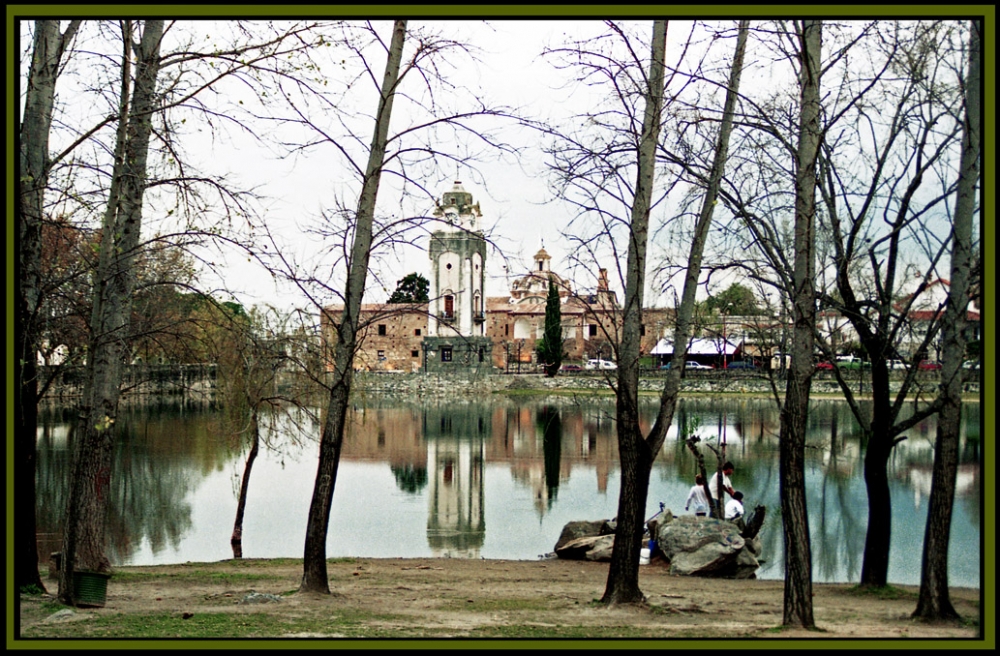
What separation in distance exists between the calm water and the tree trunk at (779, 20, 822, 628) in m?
2.15

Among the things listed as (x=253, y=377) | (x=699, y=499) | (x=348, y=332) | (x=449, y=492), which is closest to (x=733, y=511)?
(x=699, y=499)

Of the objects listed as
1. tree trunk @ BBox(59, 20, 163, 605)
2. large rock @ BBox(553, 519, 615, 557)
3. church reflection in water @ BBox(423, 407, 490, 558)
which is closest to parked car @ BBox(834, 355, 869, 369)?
large rock @ BBox(553, 519, 615, 557)

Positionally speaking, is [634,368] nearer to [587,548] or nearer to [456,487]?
[587,548]

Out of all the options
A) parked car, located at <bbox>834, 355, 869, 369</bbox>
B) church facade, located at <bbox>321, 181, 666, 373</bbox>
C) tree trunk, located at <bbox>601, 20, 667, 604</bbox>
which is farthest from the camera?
church facade, located at <bbox>321, 181, 666, 373</bbox>

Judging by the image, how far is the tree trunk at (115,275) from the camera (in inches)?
333

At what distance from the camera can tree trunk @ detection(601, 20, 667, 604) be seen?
9.22 meters

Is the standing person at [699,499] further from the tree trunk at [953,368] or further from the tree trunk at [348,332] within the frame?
the tree trunk at [348,332]

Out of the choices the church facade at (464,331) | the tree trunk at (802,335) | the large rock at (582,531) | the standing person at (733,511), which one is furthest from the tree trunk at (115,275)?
the church facade at (464,331)

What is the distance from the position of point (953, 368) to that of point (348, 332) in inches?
212

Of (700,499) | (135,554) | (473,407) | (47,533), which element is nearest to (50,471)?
(47,533)

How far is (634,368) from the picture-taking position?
9242 mm

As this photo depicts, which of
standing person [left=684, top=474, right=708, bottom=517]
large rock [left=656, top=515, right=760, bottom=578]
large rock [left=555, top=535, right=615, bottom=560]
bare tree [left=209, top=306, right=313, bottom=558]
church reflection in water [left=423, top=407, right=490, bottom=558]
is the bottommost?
church reflection in water [left=423, top=407, right=490, bottom=558]

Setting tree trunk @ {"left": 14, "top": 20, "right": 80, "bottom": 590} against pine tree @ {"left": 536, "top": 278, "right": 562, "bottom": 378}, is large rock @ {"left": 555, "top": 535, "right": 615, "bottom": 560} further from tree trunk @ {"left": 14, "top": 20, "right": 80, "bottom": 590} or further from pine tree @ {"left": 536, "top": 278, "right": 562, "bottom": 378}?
tree trunk @ {"left": 14, "top": 20, "right": 80, "bottom": 590}
